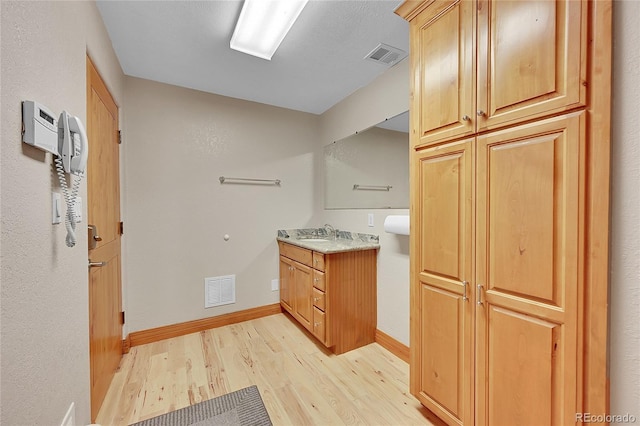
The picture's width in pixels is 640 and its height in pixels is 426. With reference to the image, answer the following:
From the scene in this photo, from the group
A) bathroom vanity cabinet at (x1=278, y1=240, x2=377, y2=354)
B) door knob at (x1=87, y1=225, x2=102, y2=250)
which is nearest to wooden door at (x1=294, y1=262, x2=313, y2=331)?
bathroom vanity cabinet at (x1=278, y1=240, x2=377, y2=354)

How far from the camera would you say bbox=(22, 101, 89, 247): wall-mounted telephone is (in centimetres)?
75

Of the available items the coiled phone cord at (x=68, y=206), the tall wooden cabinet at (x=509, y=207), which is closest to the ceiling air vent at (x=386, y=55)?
the tall wooden cabinet at (x=509, y=207)

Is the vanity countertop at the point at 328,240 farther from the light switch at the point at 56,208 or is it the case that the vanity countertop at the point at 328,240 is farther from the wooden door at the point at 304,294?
the light switch at the point at 56,208

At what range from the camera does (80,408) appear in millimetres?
1139

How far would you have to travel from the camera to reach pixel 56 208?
0.96m

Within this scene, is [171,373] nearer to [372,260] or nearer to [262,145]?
[372,260]

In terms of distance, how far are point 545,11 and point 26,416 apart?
2.14 meters

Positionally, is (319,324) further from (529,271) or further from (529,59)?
(529,59)

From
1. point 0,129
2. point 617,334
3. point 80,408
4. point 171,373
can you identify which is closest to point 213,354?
point 171,373

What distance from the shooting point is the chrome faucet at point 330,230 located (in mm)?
2983

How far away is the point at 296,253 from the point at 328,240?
44 cm

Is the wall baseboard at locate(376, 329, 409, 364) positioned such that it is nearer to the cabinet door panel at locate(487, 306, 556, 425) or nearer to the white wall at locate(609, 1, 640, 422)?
the cabinet door panel at locate(487, 306, 556, 425)

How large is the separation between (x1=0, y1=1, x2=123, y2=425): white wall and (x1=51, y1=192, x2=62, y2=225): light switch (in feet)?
0.09

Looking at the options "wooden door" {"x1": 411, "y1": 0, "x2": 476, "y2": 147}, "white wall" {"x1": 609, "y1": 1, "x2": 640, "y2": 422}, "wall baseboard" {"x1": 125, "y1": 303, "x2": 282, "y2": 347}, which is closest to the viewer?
"white wall" {"x1": 609, "y1": 1, "x2": 640, "y2": 422}
